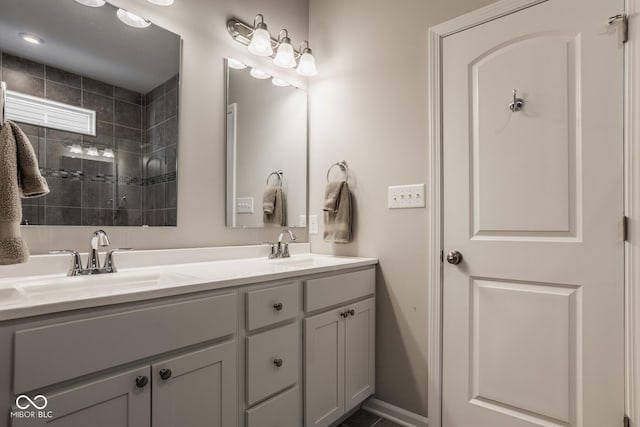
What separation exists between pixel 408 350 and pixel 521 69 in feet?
4.65

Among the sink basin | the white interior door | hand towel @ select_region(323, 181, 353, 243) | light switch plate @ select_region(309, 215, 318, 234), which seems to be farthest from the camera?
light switch plate @ select_region(309, 215, 318, 234)

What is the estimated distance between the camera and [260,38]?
184cm

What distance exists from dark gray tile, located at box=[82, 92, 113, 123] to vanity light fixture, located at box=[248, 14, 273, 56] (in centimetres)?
82

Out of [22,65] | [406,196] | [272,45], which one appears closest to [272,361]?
[406,196]

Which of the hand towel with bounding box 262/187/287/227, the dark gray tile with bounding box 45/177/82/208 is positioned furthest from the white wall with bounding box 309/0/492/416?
the dark gray tile with bounding box 45/177/82/208

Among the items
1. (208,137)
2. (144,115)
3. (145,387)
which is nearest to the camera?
(145,387)

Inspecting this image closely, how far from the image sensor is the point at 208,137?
1.73 metres

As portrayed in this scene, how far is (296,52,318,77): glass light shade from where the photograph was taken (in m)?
2.10

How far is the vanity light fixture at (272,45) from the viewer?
6.05ft

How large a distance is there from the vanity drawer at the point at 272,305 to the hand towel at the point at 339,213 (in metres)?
0.60

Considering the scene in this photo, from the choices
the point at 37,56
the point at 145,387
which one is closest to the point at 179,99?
the point at 37,56

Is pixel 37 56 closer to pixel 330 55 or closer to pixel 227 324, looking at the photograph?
pixel 227 324

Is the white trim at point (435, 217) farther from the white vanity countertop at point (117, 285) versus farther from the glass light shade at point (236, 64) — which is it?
the glass light shade at point (236, 64)

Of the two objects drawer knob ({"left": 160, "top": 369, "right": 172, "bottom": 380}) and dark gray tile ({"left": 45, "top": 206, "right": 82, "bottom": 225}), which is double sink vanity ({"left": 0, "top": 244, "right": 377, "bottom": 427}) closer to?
drawer knob ({"left": 160, "top": 369, "right": 172, "bottom": 380})
